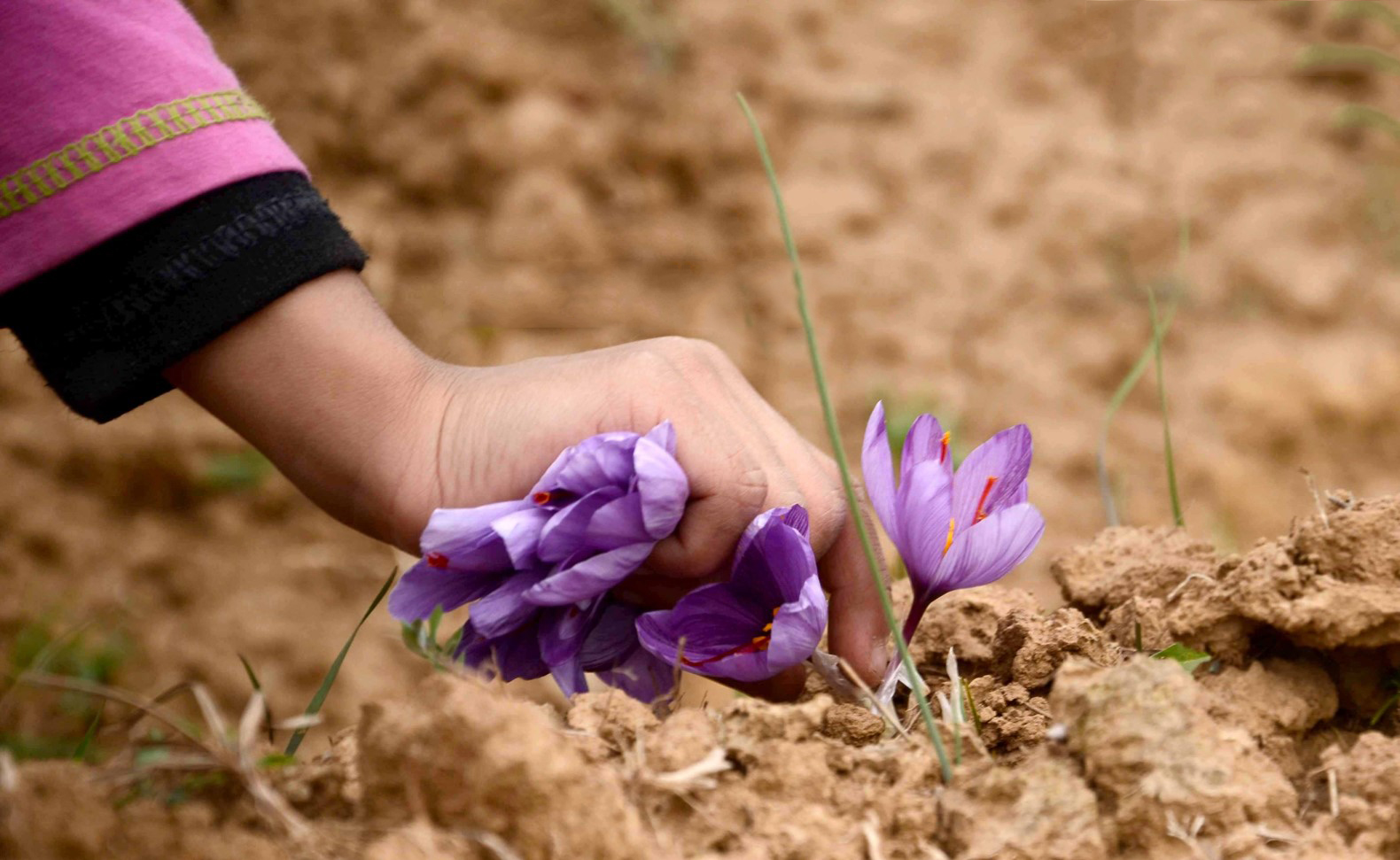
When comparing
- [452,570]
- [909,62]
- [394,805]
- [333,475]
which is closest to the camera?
[394,805]

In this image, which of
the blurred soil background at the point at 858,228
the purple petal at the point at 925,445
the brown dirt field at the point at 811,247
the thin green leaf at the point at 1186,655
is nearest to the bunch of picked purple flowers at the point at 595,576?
the purple petal at the point at 925,445

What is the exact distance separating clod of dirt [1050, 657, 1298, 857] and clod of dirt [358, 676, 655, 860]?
27 centimetres

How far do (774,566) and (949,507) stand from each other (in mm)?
138

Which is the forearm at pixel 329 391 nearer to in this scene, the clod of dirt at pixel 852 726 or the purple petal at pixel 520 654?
the purple petal at pixel 520 654

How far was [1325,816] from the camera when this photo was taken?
0.65 m

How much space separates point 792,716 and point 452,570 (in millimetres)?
288

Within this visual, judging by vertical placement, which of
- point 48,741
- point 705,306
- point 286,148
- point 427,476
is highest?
point 286,148

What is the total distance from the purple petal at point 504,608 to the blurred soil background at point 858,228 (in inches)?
75.0

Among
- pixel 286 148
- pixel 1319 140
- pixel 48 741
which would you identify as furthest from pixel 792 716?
pixel 1319 140

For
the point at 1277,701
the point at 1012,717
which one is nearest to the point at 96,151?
the point at 1012,717

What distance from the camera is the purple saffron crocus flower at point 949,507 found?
2.60 ft

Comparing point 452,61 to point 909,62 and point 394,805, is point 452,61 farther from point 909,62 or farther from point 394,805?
point 394,805

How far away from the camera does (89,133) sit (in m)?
0.91

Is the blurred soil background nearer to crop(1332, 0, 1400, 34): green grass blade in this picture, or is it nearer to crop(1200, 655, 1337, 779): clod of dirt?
crop(1332, 0, 1400, 34): green grass blade
